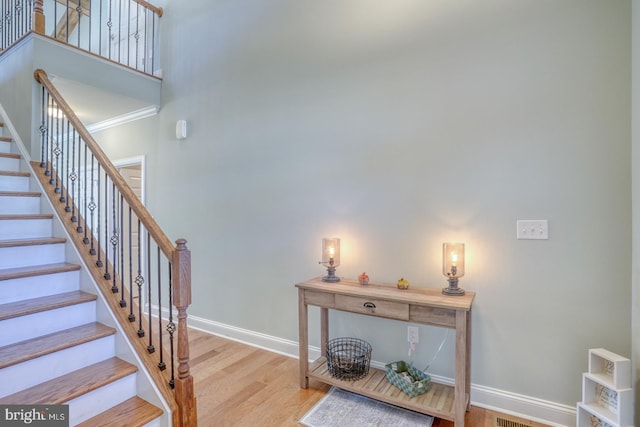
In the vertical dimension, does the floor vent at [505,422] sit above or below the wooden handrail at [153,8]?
below

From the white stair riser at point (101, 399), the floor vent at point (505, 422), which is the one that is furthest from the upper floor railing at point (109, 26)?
the floor vent at point (505, 422)

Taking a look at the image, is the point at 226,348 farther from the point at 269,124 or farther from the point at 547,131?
the point at 547,131

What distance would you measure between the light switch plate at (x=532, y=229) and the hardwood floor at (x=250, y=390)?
111 cm

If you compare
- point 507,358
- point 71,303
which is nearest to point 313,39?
point 71,303

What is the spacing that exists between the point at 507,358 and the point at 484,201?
100cm

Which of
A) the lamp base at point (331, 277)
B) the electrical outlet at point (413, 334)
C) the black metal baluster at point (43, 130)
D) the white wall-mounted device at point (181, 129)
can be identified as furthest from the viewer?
the white wall-mounted device at point (181, 129)

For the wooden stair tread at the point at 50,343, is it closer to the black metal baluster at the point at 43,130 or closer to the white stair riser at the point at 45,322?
the white stair riser at the point at 45,322

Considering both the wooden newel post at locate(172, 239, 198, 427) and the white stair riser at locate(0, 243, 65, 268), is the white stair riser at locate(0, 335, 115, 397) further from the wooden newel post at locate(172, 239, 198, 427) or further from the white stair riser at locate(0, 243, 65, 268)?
the white stair riser at locate(0, 243, 65, 268)

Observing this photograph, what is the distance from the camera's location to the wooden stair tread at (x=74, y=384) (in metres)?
1.54

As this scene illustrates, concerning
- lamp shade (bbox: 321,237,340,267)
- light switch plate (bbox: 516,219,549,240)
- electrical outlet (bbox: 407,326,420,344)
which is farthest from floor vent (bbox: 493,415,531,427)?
lamp shade (bbox: 321,237,340,267)

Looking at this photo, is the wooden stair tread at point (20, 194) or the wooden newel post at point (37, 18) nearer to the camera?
the wooden stair tread at point (20, 194)

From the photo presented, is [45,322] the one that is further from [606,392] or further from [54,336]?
[606,392]

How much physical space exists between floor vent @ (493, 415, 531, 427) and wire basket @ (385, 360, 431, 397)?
0.42 m

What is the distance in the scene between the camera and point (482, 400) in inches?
83.2
